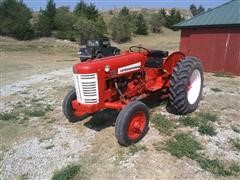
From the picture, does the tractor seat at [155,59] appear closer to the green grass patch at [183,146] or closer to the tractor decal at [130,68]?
the tractor decal at [130,68]

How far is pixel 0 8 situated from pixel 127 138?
99.6 feet

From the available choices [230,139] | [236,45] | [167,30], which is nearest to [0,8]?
[167,30]

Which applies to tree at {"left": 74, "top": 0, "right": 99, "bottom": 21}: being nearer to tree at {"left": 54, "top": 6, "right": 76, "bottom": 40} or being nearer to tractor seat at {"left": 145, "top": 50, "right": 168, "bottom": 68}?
tree at {"left": 54, "top": 6, "right": 76, "bottom": 40}

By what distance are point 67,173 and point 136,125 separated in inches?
60.6

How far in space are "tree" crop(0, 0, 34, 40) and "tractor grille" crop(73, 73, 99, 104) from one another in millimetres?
27733

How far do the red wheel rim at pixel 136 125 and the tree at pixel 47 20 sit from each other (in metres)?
29.0

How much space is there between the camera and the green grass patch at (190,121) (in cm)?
694

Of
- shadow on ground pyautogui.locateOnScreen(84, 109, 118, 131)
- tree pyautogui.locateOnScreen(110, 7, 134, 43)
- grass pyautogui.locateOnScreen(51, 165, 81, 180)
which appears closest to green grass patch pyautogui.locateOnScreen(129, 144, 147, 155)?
grass pyautogui.locateOnScreen(51, 165, 81, 180)

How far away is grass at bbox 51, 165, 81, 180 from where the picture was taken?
16.8 feet

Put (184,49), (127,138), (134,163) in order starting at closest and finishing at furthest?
(134,163)
(127,138)
(184,49)

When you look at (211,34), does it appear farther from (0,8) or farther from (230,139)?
(0,8)

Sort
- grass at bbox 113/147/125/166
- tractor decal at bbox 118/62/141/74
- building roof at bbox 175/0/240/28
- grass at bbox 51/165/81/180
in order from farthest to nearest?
1. building roof at bbox 175/0/240/28
2. tractor decal at bbox 118/62/141/74
3. grass at bbox 113/147/125/166
4. grass at bbox 51/165/81/180

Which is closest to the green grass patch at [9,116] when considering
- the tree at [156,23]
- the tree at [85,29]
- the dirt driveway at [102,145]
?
the dirt driveway at [102,145]

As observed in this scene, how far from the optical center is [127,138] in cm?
588
